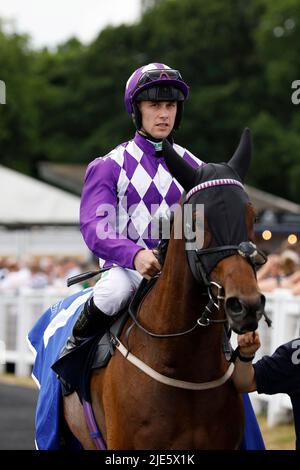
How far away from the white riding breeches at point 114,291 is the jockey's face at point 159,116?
2.33ft

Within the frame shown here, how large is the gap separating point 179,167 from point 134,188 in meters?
0.78

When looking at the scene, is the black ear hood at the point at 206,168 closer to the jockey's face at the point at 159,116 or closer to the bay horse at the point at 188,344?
the bay horse at the point at 188,344

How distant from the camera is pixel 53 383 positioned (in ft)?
18.6

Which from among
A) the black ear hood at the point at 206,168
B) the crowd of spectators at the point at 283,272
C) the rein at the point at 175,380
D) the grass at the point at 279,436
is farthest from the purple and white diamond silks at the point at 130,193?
the crowd of spectators at the point at 283,272

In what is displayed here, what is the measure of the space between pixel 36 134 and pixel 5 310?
32664mm

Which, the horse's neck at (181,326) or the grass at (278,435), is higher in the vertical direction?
the horse's neck at (181,326)

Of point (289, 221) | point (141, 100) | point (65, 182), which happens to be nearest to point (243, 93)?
point (65, 182)

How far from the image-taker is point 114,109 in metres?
46.8

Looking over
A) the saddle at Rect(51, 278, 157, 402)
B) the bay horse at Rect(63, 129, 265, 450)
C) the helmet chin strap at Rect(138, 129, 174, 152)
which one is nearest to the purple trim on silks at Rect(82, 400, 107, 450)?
the saddle at Rect(51, 278, 157, 402)

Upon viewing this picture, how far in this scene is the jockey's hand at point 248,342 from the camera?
454cm

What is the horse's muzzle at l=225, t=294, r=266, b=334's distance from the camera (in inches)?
159

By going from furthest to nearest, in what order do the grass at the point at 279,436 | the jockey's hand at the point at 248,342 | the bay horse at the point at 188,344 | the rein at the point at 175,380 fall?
the grass at the point at 279,436, the rein at the point at 175,380, the jockey's hand at the point at 248,342, the bay horse at the point at 188,344

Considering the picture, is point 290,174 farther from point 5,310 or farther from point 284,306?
point 284,306

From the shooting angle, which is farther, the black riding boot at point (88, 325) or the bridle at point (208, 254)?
the black riding boot at point (88, 325)
